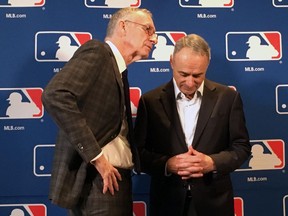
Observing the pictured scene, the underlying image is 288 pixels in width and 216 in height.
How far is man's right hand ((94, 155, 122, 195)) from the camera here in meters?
1.30

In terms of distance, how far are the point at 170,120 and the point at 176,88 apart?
0.15 meters

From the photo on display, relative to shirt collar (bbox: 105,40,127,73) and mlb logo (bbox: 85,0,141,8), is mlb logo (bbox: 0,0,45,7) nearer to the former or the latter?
mlb logo (bbox: 85,0,141,8)

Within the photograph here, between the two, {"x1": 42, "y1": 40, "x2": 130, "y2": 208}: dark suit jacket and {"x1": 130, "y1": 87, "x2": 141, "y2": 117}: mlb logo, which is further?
{"x1": 130, "y1": 87, "x2": 141, "y2": 117}: mlb logo

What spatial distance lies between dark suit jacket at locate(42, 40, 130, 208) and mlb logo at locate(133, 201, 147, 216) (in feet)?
2.81

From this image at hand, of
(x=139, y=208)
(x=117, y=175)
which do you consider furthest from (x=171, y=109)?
(x=139, y=208)

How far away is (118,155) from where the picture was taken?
4.67 ft

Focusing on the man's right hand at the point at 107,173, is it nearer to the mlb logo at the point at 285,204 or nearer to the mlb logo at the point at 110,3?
the mlb logo at the point at 110,3

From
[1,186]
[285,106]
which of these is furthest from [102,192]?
[285,106]

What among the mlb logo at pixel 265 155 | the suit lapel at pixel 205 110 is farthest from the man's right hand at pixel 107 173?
the mlb logo at pixel 265 155

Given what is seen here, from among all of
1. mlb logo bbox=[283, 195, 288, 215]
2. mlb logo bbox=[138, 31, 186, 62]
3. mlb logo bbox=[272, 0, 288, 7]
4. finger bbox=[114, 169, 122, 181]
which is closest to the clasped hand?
finger bbox=[114, 169, 122, 181]

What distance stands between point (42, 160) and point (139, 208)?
1.91ft

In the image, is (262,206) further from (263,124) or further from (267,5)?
(267,5)

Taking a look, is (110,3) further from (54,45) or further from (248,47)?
(248,47)

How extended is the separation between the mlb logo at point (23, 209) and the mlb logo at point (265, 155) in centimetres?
110
